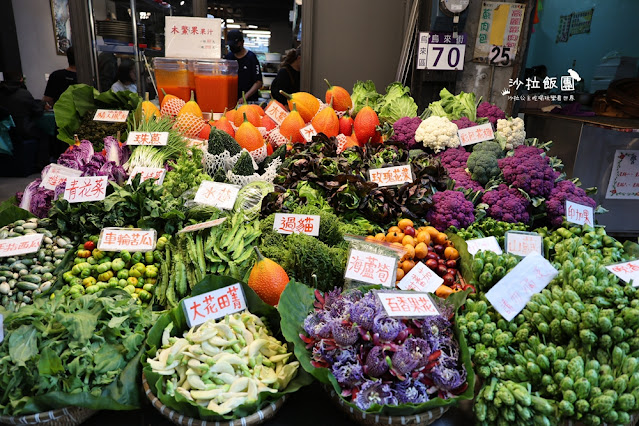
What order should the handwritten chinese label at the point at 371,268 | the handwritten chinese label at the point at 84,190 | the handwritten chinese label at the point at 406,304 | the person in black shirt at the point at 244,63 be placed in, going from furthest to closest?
1. the person in black shirt at the point at 244,63
2. the handwritten chinese label at the point at 84,190
3. the handwritten chinese label at the point at 371,268
4. the handwritten chinese label at the point at 406,304

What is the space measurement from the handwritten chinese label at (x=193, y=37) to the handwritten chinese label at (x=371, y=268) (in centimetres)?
244

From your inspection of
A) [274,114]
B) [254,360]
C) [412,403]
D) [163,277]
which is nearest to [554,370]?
[412,403]

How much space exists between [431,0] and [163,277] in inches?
127

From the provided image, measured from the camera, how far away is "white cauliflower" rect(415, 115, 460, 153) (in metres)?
2.71

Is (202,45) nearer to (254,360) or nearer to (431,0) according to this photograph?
(431,0)

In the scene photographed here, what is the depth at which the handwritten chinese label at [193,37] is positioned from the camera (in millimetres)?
3320

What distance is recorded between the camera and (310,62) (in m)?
4.40

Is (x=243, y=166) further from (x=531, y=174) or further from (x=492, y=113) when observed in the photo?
(x=492, y=113)

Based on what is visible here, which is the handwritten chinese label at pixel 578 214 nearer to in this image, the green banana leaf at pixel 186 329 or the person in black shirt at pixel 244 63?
the green banana leaf at pixel 186 329

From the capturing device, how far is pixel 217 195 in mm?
2162

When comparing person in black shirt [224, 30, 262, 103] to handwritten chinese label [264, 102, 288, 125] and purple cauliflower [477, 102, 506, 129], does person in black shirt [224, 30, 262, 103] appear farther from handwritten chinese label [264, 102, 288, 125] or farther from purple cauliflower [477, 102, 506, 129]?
purple cauliflower [477, 102, 506, 129]

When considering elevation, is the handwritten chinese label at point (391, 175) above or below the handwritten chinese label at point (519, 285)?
above

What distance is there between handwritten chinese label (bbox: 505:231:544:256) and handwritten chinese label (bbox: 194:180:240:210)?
1.34 m

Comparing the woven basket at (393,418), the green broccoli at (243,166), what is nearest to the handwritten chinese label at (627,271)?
the woven basket at (393,418)
